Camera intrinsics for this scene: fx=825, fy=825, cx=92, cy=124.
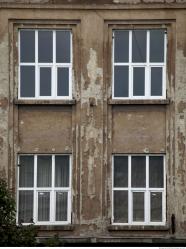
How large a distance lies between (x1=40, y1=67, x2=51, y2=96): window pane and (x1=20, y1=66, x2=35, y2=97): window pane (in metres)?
0.21

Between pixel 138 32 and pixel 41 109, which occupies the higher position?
pixel 138 32

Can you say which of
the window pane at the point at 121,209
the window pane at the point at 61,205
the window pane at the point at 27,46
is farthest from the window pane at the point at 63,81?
the window pane at the point at 121,209

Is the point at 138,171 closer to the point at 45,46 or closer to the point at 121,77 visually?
the point at 121,77

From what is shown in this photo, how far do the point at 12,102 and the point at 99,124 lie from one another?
2.31m

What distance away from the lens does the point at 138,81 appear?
21.5 meters

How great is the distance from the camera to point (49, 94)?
70.4 ft

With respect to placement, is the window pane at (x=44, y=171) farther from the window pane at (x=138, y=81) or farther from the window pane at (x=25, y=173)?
the window pane at (x=138, y=81)

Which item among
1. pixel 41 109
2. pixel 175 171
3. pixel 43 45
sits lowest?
pixel 175 171

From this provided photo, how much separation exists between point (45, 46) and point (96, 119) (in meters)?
2.33

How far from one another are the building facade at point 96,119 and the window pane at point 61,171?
0.03 meters

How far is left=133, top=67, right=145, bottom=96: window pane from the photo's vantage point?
2147 centimetres

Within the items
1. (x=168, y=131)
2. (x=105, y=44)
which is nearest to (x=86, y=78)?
(x=105, y=44)

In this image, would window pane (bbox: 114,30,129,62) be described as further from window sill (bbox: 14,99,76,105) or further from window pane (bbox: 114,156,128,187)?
window pane (bbox: 114,156,128,187)

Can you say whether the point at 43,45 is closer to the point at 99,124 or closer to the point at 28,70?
the point at 28,70
